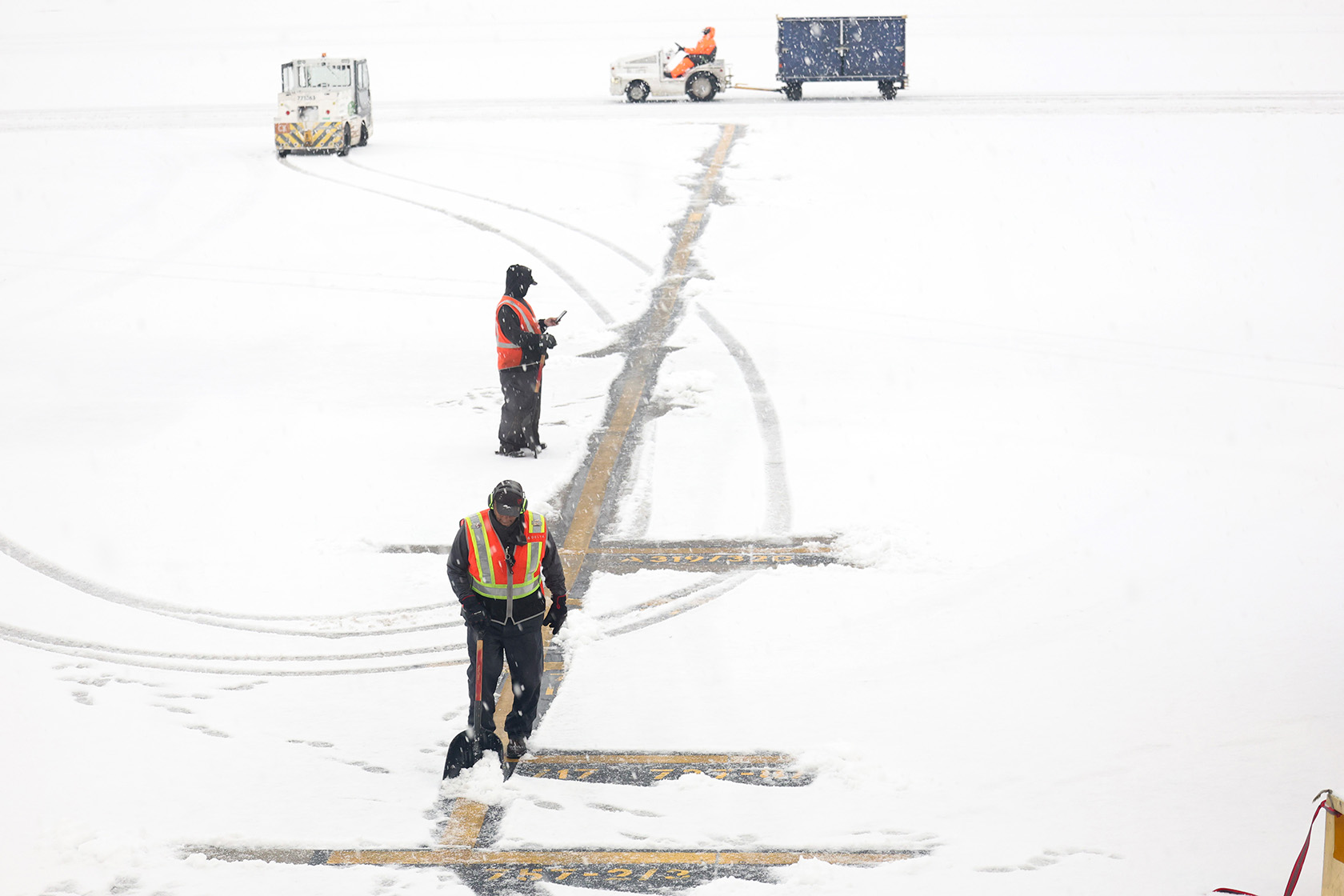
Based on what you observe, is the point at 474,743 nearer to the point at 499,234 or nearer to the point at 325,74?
the point at 499,234

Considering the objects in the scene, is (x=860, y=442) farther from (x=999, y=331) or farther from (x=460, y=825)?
(x=460, y=825)

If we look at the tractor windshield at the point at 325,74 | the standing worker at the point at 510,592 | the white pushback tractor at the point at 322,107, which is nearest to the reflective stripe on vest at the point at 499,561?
the standing worker at the point at 510,592

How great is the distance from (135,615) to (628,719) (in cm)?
358

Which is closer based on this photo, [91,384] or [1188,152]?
[91,384]

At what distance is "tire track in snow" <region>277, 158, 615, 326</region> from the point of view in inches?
659

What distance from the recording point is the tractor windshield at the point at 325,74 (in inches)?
1032

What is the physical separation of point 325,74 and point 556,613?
22.3 meters

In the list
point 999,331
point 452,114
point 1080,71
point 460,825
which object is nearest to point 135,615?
point 460,825

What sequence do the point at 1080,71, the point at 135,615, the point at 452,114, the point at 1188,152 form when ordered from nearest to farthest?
the point at 135,615 → the point at 1188,152 → the point at 452,114 → the point at 1080,71

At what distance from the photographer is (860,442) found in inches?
464

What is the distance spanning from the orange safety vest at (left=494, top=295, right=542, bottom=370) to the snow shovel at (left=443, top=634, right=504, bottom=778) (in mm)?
4732

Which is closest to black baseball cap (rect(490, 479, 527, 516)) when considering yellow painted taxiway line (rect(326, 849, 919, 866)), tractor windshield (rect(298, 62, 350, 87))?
yellow painted taxiway line (rect(326, 849, 919, 866))

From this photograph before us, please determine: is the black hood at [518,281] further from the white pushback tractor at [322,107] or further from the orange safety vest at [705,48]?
the orange safety vest at [705,48]

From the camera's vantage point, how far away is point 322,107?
84.7ft
